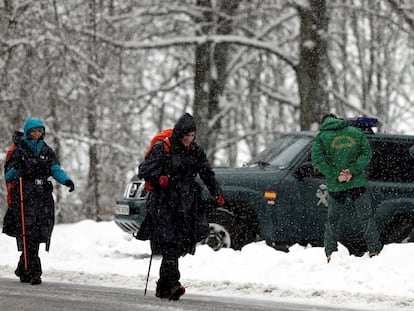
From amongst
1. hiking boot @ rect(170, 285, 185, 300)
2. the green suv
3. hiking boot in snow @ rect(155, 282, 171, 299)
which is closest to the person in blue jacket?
hiking boot in snow @ rect(155, 282, 171, 299)

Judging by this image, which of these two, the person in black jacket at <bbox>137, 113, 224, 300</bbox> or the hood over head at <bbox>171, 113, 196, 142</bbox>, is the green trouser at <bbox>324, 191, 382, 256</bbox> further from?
the hood over head at <bbox>171, 113, 196, 142</bbox>

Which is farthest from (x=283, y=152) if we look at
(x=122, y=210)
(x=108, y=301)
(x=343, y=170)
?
(x=108, y=301)

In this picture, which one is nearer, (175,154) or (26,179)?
(175,154)

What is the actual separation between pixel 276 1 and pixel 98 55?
5.12 metres

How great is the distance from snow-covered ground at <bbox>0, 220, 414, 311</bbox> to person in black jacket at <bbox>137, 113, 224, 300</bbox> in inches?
31.7

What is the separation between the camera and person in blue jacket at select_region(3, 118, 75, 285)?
9.15 m

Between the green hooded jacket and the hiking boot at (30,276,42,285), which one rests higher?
the green hooded jacket

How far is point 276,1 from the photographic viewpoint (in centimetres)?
2320

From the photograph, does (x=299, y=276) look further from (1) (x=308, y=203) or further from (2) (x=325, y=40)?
(2) (x=325, y=40)

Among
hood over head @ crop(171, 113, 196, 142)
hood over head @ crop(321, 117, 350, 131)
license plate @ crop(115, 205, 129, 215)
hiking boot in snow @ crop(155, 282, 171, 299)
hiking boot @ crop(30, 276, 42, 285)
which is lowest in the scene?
hiking boot in snow @ crop(155, 282, 171, 299)

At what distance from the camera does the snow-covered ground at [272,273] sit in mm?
8359

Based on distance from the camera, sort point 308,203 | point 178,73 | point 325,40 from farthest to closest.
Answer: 1. point 178,73
2. point 325,40
3. point 308,203

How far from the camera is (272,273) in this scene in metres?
9.70

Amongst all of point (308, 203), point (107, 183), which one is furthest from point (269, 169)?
point (107, 183)
